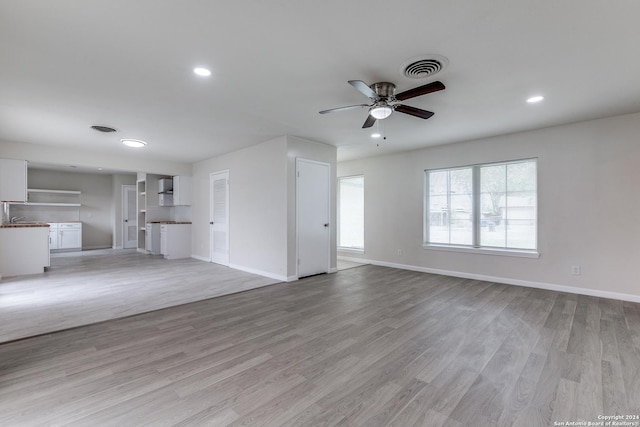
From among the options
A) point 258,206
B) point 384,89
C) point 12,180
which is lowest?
point 258,206

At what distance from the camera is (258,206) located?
5570 millimetres

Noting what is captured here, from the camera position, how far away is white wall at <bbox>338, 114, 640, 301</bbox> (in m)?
3.97

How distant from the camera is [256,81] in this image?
2973 mm

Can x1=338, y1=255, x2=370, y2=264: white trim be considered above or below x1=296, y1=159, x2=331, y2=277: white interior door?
below

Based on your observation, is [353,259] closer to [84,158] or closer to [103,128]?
[103,128]

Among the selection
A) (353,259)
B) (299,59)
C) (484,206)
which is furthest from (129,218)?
(484,206)

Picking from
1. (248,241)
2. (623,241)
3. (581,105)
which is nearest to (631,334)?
(623,241)

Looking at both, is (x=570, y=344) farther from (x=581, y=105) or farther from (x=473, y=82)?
(x=581, y=105)

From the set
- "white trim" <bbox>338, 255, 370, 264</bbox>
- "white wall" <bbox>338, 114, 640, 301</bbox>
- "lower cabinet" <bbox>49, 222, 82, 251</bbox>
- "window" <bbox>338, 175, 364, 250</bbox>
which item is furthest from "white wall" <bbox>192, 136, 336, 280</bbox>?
"lower cabinet" <bbox>49, 222, 82, 251</bbox>

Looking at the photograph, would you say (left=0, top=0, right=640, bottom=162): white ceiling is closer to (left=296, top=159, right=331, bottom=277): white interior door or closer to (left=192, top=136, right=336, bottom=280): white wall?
(left=192, top=136, right=336, bottom=280): white wall

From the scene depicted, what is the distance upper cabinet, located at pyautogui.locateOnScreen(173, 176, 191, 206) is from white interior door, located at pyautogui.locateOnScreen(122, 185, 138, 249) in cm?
285

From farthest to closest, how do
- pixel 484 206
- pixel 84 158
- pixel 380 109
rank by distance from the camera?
pixel 84 158 < pixel 484 206 < pixel 380 109

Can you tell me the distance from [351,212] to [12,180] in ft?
22.8

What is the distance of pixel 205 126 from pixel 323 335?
3.54m
